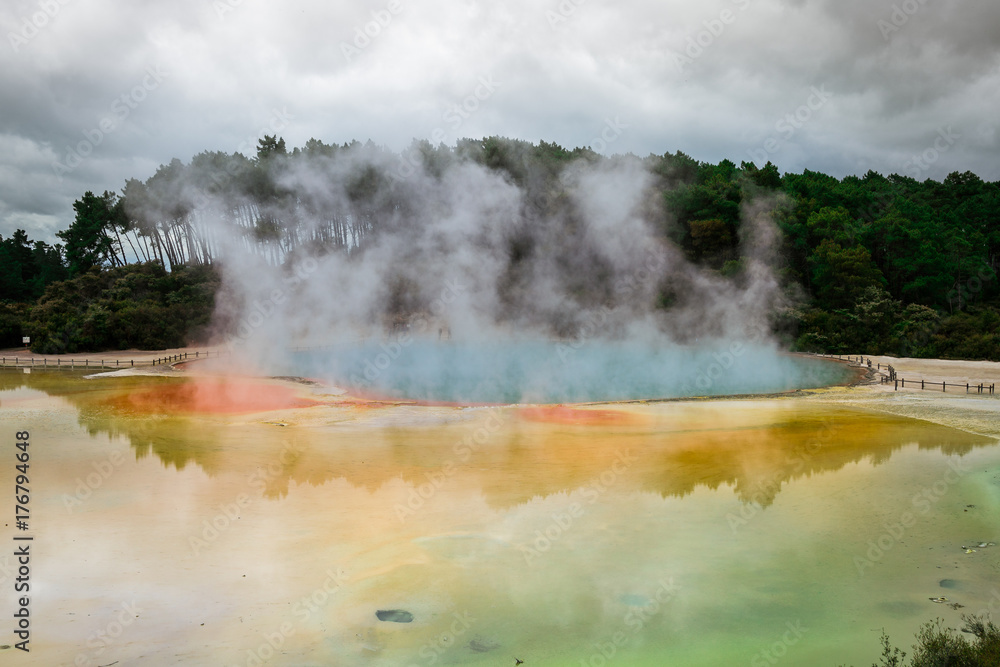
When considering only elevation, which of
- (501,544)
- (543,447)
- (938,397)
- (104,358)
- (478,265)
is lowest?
(501,544)

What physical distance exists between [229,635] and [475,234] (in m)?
41.6

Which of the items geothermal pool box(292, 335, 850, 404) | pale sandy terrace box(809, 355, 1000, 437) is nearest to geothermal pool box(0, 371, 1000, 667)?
pale sandy terrace box(809, 355, 1000, 437)

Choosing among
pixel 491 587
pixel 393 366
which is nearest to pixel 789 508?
pixel 491 587

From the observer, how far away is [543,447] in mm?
13414

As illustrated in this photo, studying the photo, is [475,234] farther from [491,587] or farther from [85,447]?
[491,587]

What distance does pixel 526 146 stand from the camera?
4919cm

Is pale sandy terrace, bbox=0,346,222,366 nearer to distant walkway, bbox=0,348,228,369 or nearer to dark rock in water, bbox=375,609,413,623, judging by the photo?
distant walkway, bbox=0,348,228,369

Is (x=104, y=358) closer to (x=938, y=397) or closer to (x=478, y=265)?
(x=478, y=265)

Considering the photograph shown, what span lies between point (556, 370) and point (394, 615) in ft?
71.4

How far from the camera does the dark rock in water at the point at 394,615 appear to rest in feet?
20.4

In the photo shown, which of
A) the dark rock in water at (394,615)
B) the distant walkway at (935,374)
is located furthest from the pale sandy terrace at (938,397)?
the dark rock in water at (394,615)

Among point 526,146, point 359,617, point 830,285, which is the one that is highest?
point 526,146

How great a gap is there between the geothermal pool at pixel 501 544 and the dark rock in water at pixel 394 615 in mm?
69

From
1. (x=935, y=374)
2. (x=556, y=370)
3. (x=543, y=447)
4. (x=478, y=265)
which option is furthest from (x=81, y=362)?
(x=935, y=374)
